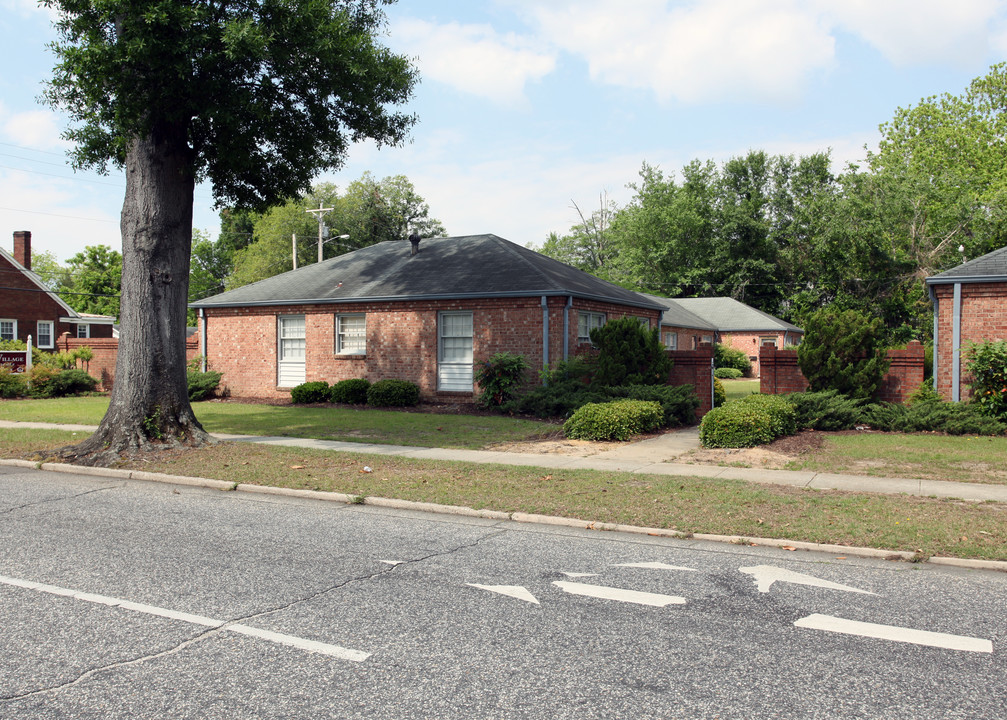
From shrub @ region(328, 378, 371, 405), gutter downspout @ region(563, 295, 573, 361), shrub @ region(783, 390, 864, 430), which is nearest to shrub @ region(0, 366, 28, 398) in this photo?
shrub @ region(328, 378, 371, 405)

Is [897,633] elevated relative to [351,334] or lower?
lower

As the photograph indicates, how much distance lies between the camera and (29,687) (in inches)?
164

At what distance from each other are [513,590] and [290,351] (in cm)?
2122

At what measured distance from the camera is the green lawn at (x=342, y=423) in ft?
51.2

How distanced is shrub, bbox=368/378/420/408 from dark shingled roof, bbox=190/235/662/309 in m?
2.67

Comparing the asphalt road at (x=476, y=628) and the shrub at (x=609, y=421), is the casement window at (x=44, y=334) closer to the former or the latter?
the shrub at (x=609, y=421)

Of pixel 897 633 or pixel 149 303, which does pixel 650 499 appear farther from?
pixel 149 303

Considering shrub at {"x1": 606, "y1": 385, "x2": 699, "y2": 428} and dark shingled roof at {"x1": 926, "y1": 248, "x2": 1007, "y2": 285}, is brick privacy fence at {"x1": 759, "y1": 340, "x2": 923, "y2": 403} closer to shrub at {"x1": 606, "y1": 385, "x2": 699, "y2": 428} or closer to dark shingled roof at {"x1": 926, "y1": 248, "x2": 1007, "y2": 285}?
dark shingled roof at {"x1": 926, "y1": 248, "x2": 1007, "y2": 285}

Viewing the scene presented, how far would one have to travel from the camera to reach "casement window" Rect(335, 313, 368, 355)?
24391 mm

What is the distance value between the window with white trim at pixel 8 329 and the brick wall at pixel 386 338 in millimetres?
25679

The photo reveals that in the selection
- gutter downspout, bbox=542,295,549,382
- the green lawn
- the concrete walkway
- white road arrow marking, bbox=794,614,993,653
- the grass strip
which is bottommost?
white road arrow marking, bbox=794,614,993,653

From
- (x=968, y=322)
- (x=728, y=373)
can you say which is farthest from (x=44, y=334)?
(x=968, y=322)

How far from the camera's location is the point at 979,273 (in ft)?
56.0

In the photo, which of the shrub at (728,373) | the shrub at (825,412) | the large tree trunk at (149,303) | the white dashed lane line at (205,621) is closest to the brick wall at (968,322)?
the shrub at (825,412)
